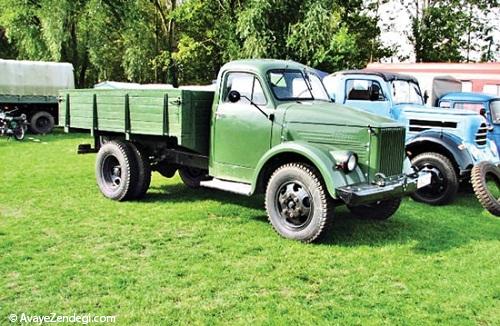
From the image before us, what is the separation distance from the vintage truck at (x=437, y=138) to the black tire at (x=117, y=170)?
4106mm

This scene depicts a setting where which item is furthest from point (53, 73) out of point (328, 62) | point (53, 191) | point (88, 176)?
point (53, 191)

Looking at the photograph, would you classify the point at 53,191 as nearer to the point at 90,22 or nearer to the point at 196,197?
the point at 196,197

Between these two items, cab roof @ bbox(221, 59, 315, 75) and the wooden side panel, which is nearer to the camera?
cab roof @ bbox(221, 59, 315, 75)

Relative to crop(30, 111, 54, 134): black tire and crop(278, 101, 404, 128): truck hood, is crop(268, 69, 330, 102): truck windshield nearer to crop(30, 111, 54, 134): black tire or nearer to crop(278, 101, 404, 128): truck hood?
crop(278, 101, 404, 128): truck hood

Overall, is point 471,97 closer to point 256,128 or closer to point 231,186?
point 256,128

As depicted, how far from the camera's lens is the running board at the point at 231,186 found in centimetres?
621

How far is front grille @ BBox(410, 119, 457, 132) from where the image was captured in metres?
8.11

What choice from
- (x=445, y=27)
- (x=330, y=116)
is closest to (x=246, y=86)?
(x=330, y=116)

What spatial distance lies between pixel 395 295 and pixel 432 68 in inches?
574

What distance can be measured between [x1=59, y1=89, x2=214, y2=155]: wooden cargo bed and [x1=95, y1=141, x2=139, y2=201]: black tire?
0.25m

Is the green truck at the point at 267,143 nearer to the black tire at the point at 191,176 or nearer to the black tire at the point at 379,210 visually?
the black tire at the point at 379,210

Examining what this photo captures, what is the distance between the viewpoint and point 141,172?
7.36 m

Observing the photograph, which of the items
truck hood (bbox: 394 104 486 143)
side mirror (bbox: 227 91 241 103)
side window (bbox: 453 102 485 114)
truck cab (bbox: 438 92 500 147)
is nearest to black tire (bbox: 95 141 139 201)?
side mirror (bbox: 227 91 241 103)

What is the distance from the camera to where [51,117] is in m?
18.8
